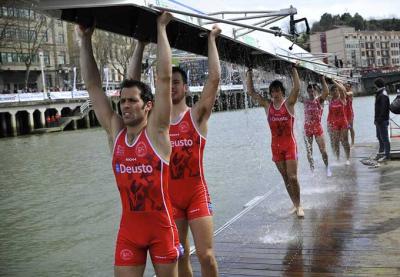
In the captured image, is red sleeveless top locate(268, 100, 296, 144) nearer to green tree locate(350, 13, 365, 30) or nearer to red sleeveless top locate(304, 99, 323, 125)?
red sleeveless top locate(304, 99, 323, 125)

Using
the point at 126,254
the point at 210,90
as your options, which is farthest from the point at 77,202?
the point at 126,254

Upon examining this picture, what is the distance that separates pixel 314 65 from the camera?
989 cm

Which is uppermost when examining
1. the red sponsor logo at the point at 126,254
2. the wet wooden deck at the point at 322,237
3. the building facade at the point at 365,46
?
the building facade at the point at 365,46

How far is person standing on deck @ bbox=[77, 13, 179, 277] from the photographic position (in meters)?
3.68

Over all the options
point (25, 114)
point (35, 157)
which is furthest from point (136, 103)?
point (25, 114)

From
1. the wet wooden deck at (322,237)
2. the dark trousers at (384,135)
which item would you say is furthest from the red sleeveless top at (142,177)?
the dark trousers at (384,135)

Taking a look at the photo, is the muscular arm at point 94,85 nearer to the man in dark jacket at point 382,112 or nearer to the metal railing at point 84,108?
the man in dark jacket at point 382,112

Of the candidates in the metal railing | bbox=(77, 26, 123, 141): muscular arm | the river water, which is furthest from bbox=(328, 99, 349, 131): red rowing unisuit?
the metal railing

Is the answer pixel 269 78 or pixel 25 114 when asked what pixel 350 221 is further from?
pixel 25 114

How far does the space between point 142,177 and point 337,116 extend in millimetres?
10356

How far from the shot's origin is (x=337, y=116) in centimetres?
1327

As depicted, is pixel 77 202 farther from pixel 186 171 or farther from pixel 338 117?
pixel 186 171

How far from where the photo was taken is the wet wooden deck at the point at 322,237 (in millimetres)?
5633

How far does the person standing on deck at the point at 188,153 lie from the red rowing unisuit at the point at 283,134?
326cm
